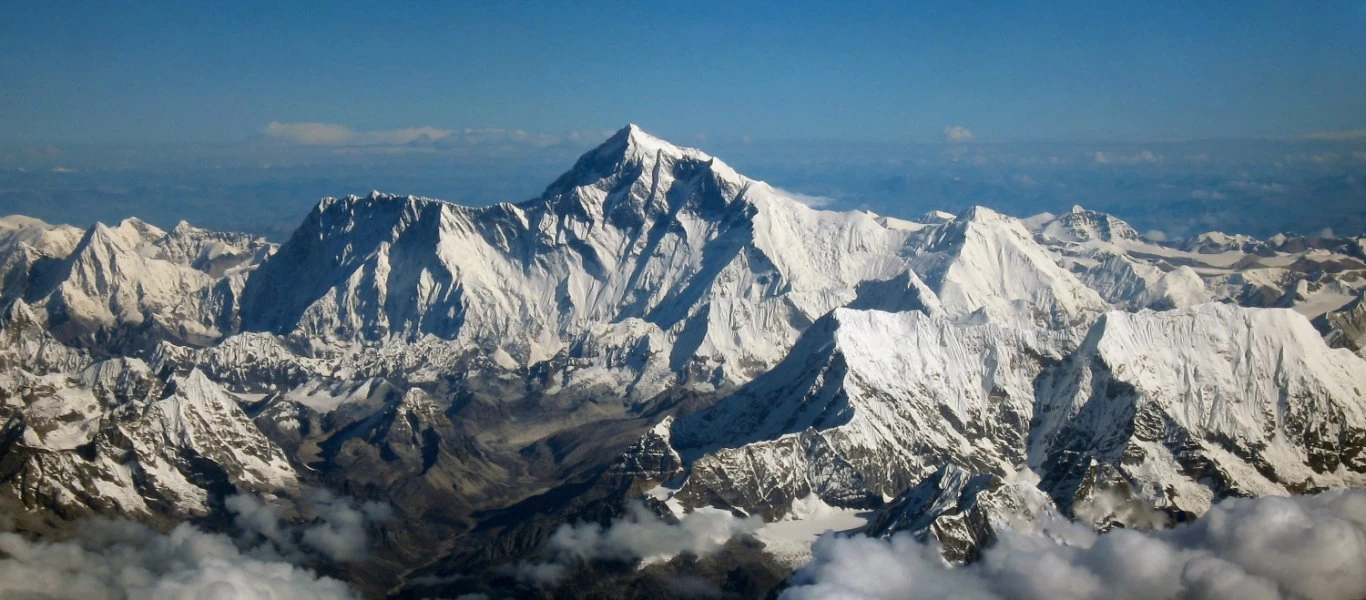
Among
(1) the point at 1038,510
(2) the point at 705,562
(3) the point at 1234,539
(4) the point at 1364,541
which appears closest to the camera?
(4) the point at 1364,541

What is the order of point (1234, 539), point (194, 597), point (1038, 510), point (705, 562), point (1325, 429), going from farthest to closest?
point (1325, 429), point (705, 562), point (1038, 510), point (194, 597), point (1234, 539)

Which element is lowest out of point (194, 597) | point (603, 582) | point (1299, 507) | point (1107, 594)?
point (603, 582)

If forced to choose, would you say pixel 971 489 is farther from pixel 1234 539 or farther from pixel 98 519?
pixel 98 519

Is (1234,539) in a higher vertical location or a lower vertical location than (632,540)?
higher

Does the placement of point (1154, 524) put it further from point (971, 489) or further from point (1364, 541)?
→ point (1364, 541)

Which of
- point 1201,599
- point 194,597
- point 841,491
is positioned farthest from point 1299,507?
point 194,597

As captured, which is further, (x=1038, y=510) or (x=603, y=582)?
(x=603, y=582)

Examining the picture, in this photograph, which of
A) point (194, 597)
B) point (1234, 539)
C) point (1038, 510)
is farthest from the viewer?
point (1038, 510)

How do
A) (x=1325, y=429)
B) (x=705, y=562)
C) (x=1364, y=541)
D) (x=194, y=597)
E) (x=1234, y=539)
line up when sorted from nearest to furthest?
1. (x=1364, y=541)
2. (x=1234, y=539)
3. (x=194, y=597)
4. (x=705, y=562)
5. (x=1325, y=429)

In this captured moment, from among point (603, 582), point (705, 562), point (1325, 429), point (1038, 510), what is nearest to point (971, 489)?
point (1038, 510)
